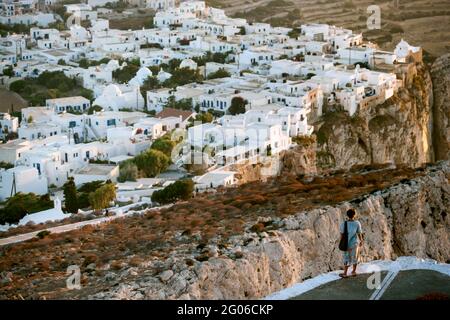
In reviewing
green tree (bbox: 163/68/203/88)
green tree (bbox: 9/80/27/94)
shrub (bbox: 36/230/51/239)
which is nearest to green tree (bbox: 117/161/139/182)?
shrub (bbox: 36/230/51/239)

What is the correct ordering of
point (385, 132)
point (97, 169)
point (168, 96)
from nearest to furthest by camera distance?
point (97, 169), point (385, 132), point (168, 96)

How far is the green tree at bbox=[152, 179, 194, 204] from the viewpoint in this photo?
63.4 feet

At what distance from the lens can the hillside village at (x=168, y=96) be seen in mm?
22906

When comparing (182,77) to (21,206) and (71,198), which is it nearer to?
(71,198)

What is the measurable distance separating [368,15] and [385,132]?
2158 centimetres

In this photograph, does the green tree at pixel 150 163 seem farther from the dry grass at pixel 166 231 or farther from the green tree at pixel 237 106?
the dry grass at pixel 166 231

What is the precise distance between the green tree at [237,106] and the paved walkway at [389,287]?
1848 centimetres

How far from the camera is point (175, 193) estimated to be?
63.8 ft

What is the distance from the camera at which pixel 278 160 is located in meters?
23.9

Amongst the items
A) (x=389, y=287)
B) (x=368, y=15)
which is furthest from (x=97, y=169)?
(x=368, y=15)

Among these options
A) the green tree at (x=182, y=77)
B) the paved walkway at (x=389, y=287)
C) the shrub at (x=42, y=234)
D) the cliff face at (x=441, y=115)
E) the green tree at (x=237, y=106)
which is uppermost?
the paved walkway at (x=389, y=287)

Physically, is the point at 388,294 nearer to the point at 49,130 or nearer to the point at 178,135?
the point at 178,135

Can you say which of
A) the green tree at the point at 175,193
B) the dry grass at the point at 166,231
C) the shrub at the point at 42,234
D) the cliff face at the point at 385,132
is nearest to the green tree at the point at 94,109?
the cliff face at the point at 385,132
